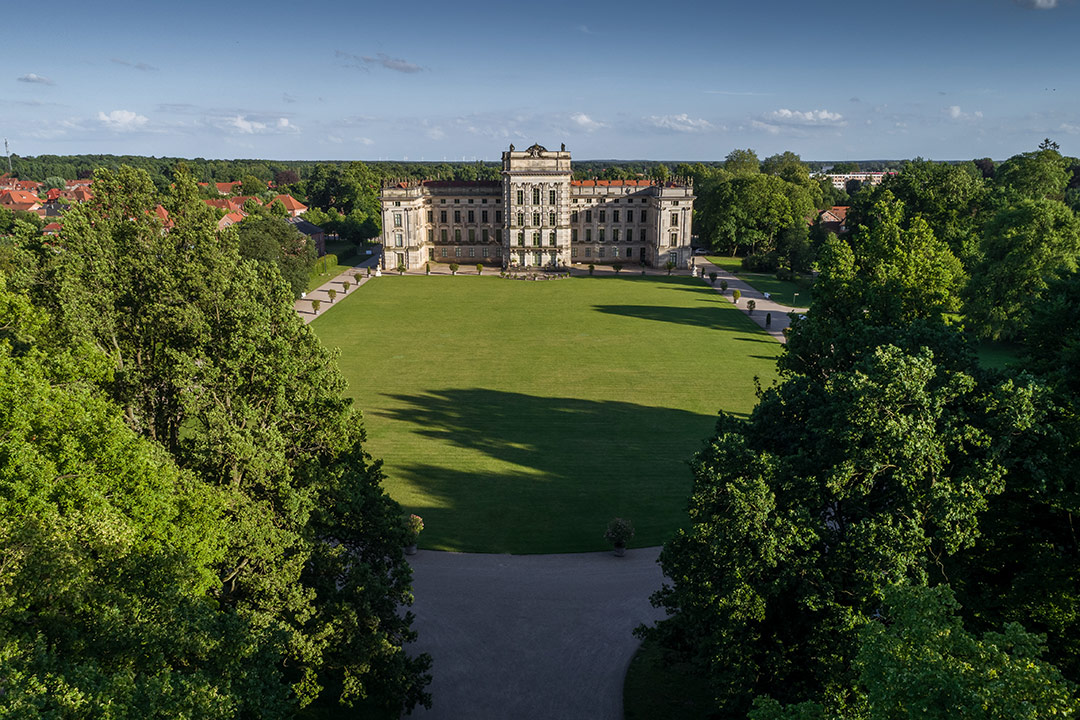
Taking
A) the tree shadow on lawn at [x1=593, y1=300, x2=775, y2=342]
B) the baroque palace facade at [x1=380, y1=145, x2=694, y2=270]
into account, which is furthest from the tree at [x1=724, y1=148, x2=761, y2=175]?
the tree shadow on lawn at [x1=593, y1=300, x2=775, y2=342]

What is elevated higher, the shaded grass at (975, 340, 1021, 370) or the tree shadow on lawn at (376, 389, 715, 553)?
the shaded grass at (975, 340, 1021, 370)

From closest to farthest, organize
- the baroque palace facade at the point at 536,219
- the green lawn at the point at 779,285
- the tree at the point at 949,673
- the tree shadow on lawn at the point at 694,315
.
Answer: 1. the tree at the point at 949,673
2. the tree shadow on lawn at the point at 694,315
3. the green lawn at the point at 779,285
4. the baroque palace facade at the point at 536,219

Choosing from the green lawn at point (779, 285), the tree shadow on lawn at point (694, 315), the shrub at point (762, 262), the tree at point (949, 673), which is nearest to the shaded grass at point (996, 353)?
the green lawn at point (779, 285)

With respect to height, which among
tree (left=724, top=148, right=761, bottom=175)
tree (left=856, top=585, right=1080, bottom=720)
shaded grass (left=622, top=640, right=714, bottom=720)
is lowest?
shaded grass (left=622, top=640, right=714, bottom=720)

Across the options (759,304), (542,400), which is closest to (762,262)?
(759,304)

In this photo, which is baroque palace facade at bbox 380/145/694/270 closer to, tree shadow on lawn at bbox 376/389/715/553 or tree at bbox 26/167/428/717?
tree shadow on lawn at bbox 376/389/715/553

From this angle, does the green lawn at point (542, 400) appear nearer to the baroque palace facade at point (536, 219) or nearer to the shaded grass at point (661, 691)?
the shaded grass at point (661, 691)
